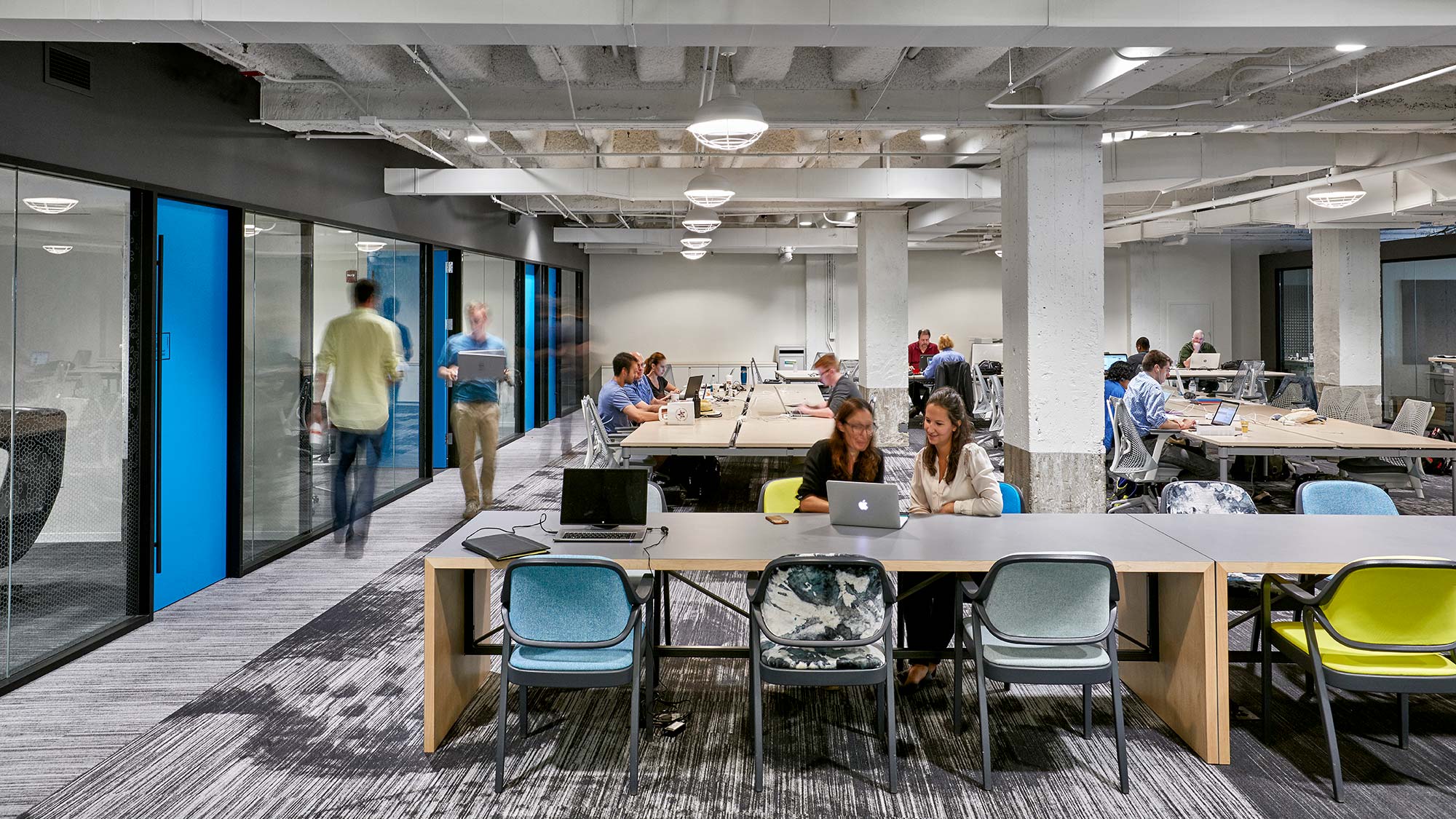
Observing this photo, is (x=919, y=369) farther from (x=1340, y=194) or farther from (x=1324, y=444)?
(x=1324, y=444)

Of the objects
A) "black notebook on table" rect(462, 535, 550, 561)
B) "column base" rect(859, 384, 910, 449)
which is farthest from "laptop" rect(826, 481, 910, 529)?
"column base" rect(859, 384, 910, 449)

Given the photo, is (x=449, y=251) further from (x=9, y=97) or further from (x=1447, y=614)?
(x=1447, y=614)

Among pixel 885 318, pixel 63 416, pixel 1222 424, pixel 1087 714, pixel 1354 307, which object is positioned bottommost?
pixel 1087 714

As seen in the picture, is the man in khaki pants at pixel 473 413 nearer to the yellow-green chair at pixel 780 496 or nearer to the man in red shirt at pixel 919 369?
the yellow-green chair at pixel 780 496

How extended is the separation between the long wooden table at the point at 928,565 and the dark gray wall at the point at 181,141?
2.71 metres

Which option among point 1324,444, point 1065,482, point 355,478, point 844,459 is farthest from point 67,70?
point 1324,444

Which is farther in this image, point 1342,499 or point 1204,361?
point 1204,361

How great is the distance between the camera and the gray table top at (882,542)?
330 cm

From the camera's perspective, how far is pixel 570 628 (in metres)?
3.09

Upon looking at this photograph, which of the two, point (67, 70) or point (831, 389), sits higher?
point (67, 70)

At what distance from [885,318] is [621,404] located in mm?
5726

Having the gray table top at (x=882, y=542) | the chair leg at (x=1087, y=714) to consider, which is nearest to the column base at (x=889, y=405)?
the gray table top at (x=882, y=542)

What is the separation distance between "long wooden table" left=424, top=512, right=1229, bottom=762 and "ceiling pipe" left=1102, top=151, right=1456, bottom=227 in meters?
5.48

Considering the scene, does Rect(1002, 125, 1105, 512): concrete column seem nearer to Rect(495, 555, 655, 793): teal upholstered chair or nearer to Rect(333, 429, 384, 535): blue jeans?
Rect(495, 555, 655, 793): teal upholstered chair
